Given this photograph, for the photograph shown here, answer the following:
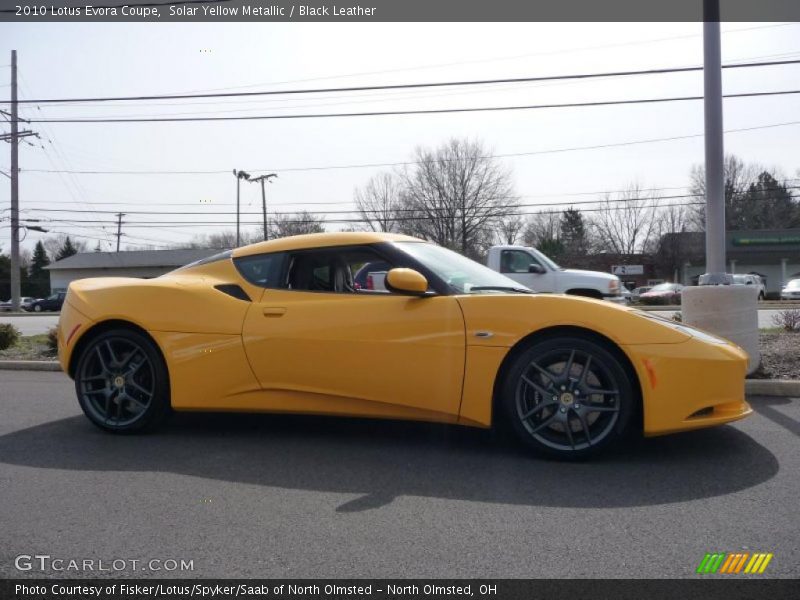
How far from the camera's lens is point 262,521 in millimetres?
3119

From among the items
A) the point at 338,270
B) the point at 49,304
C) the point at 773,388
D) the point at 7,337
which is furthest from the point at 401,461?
the point at 49,304

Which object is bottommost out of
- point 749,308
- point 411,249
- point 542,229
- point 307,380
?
point 307,380

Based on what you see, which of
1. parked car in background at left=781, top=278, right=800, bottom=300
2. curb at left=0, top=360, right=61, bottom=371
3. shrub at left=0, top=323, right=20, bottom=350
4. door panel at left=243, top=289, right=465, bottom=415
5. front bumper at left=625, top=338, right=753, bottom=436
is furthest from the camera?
parked car in background at left=781, top=278, right=800, bottom=300

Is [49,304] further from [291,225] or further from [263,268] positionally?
[263,268]

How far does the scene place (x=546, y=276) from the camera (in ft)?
44.8

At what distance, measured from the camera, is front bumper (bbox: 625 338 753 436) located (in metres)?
3.73

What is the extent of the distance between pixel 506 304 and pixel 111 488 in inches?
95.5

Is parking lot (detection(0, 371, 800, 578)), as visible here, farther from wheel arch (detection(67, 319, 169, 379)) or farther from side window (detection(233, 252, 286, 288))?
A: side window (detection(233, 252, 286, 288))

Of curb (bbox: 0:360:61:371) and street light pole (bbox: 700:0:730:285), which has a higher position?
street light pole (bbox: 700:0:730:285)

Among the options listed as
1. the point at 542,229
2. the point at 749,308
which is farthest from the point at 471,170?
the point at 749,308

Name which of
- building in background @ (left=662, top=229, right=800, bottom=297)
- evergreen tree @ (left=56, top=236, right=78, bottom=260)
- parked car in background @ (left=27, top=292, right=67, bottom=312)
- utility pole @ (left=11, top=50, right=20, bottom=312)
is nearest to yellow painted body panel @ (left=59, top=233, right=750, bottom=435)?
utility pole @ (left=11, top=50, right=20, bottom=312)

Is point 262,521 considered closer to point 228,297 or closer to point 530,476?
point 530,476

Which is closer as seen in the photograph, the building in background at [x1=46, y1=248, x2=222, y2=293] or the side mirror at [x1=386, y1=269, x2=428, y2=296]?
the side mirror at [x1=386, y1=269, x2=428, y2=296]
